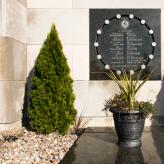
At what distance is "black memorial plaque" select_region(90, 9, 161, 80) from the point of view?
26.7ft

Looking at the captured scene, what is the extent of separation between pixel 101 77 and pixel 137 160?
3.14m

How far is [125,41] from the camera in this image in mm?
8148

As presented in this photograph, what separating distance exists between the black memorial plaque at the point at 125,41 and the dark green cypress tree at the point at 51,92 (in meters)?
0.90

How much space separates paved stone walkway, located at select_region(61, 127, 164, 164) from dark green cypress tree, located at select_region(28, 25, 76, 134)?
54cm

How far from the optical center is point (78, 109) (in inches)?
321

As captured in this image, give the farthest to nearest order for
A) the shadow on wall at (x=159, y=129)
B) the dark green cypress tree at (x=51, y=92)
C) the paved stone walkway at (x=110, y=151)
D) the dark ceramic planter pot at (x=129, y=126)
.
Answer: the dark green cypress tree at (x=51, y=92) → the dark ceramic planter pot at (x=129, y=126) → the shadow on wall at (x=159, y=129) → the paved stone walkway at (x=110, y=151)

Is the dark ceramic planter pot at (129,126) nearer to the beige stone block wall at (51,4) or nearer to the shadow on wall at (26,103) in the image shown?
the shadow on wall at (26,103)

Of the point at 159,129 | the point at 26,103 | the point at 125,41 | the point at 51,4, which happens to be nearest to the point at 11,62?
the point at 26,103

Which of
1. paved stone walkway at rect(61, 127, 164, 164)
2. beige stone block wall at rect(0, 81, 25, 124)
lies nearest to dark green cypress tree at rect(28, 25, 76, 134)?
beige stone block wall at rect(0, 81, 25, 124)

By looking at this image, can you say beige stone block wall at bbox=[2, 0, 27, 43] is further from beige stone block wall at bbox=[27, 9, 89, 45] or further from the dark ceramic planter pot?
the dark ceramic planter pot

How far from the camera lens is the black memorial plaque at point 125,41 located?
813 centimetres

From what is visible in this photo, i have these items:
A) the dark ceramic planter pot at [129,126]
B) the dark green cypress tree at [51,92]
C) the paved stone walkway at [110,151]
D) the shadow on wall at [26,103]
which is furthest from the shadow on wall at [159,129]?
the shadow on wall at [26,103]

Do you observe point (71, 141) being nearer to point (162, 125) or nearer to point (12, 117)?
point (12, 117)

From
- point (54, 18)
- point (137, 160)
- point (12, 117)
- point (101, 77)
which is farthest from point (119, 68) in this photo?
point (137, 160)
